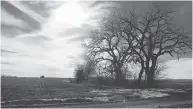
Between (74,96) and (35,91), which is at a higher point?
(35,91)

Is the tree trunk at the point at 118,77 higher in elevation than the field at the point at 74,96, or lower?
higher

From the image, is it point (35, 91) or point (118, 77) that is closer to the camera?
point (35, 91)

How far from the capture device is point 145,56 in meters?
31.2

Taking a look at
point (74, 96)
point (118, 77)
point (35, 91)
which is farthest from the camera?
point (118, 77)

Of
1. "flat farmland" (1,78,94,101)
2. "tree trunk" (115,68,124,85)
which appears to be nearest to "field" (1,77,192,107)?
"flat farmland" (1,78,94,101)

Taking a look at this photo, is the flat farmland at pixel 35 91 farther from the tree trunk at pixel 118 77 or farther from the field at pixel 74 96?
the tree trunk at pixel 118 77

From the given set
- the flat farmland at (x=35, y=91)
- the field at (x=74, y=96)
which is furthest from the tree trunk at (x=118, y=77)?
the field at (x=74, y=96)

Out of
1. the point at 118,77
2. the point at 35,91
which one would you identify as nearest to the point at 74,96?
the point at 35,91

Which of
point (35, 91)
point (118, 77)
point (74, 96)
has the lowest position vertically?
point (74, 96)

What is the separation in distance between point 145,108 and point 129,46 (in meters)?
22.8

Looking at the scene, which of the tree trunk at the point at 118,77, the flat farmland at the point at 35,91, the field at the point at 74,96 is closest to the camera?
the field at the point at 74,96

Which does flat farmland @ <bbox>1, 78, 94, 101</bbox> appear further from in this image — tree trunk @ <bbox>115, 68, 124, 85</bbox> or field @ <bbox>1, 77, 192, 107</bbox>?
tree trunk @ <bbox>115, 68, 124, 85</bbox>

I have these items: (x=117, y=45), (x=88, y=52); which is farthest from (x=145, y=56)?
(x=88, y=52)

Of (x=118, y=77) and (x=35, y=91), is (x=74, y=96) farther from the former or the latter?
(x=118, y=77)
